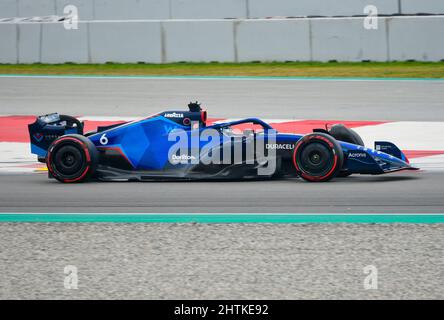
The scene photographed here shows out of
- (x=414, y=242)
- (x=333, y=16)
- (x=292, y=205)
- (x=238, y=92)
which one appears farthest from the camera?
(x=333, y=16)

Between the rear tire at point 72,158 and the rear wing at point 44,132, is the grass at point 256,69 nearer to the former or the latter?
the rear wing at point 44,132

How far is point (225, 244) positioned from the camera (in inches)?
268

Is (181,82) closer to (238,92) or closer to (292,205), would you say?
(238,92)

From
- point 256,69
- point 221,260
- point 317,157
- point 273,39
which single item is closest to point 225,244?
point 221,260

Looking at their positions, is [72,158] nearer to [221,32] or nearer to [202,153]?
[202,153]

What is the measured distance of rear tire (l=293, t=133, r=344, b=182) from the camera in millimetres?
8844

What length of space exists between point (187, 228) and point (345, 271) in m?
1.75

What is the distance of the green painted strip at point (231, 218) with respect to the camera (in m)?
7.61

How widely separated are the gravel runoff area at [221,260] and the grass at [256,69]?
10.8 m

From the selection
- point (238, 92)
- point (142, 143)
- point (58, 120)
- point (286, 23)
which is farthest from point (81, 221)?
point (286, 23)

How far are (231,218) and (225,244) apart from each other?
37.4 inches

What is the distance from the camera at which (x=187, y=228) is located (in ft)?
24.2

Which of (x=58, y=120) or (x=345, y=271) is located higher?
(x=58, y=120)

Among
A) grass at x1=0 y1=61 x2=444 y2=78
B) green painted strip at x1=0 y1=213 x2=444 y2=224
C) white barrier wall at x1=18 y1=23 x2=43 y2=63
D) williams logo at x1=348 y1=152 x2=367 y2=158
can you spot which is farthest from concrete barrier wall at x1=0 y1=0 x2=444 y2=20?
green painted strip at x1=0 y1=213 x2=444 y2=224
